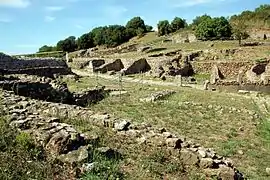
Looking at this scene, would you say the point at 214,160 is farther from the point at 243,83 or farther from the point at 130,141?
the point at 243,83

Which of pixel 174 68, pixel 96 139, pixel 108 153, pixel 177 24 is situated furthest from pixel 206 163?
pixel 177 24

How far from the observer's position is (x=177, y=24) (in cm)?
7994

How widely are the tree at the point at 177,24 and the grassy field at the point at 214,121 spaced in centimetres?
5946

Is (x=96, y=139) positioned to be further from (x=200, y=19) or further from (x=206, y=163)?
(x=200, y=19)

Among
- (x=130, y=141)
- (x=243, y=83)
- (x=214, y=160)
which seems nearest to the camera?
(x=214, y=160)

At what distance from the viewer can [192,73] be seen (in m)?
40.5

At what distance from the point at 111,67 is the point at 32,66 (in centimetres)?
1127

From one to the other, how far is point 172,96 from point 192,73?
782 inches

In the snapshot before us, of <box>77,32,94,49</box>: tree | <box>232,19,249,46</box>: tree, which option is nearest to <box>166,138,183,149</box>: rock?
<box>232,19,249,46</box>: tree

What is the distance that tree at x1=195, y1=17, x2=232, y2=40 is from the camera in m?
57.2

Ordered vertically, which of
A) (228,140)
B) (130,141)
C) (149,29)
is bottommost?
(228,140)

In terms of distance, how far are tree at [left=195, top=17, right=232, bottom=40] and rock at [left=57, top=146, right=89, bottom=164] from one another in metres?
51.3

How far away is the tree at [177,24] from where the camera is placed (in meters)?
79.3

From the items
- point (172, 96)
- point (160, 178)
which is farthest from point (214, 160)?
point (172, 96)
